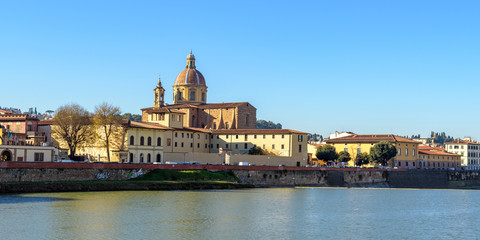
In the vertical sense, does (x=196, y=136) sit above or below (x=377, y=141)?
below

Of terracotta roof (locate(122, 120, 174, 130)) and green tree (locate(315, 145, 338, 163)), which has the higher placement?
terracotta roof (locate(122, 120, 174, 130))

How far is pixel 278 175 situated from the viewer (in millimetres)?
87125

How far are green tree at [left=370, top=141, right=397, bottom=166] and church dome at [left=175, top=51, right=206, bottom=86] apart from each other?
37.4 meters

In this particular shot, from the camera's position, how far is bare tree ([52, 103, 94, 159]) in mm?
86412

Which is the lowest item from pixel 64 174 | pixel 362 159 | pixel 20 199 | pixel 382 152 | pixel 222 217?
pixel 222 217

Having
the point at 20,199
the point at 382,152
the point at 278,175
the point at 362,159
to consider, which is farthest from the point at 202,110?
the point at 20,199

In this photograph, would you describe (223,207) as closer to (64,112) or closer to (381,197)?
(381,197)

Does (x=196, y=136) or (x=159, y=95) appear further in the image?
(x=159, y=95)

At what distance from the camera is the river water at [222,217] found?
39.6 meters

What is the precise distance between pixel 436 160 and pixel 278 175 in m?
71.1

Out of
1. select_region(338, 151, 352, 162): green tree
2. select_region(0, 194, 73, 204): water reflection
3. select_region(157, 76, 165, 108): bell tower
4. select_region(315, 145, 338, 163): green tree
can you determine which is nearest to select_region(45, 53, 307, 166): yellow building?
select_region(157, 76, 165, 108): bell tower

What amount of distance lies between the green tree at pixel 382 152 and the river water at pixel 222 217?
50764 mm

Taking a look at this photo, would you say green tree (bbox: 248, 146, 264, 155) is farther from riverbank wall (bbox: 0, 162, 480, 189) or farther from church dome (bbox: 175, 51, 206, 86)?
church dome (bbox: 175, 51, 206, 86)

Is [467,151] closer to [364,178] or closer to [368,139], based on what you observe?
[368,139]
